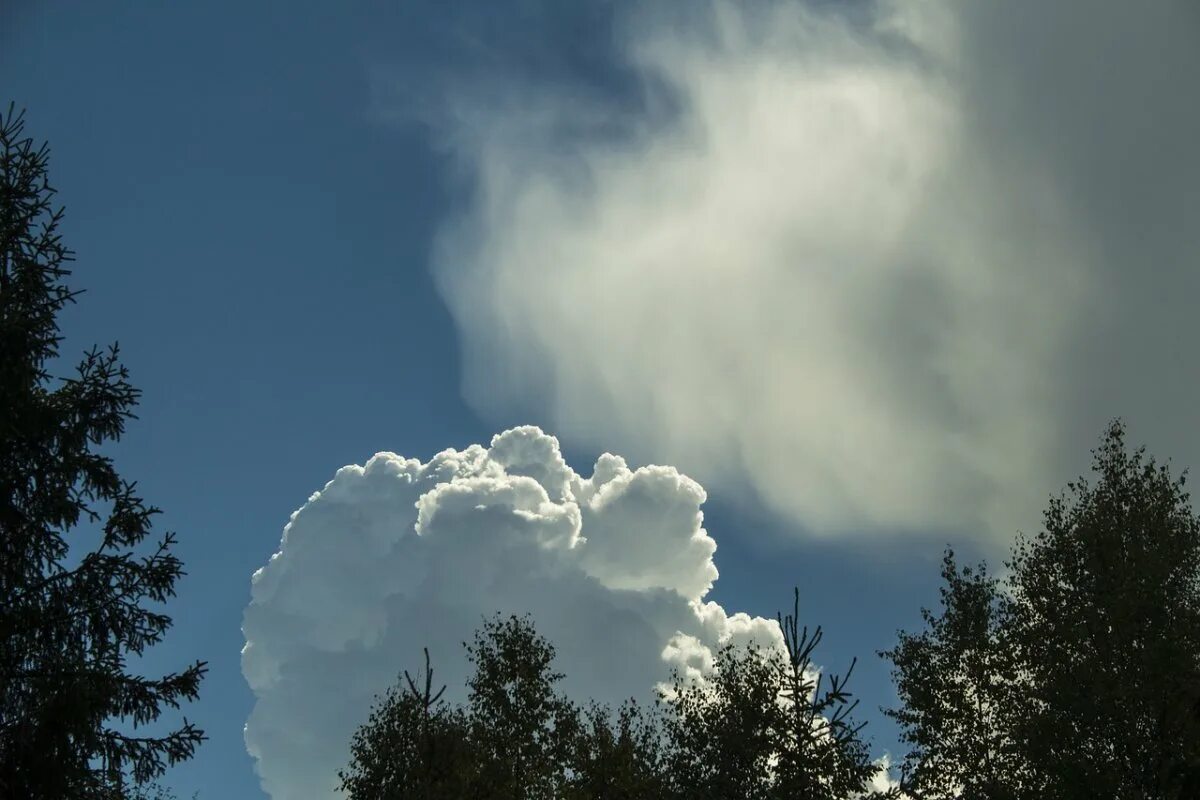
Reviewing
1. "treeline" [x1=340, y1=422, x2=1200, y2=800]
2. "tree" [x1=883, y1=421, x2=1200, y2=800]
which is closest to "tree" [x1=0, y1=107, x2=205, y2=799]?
"treeline" [x1=340, y1=422, x2=1200, y2=800]

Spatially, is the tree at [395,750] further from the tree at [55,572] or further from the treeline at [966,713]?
the tree at [55,572]

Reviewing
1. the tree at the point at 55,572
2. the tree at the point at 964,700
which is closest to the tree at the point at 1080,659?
the tree at the point at 964,700

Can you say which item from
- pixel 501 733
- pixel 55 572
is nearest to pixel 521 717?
pixel 501 733

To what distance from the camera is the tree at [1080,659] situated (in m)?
30.5

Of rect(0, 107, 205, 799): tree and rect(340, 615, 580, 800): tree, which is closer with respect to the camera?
rect(0, 107, 205, 799): tree

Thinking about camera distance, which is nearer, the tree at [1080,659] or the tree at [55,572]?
the tree at [55,572]

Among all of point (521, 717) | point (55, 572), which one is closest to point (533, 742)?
point (521, 717)

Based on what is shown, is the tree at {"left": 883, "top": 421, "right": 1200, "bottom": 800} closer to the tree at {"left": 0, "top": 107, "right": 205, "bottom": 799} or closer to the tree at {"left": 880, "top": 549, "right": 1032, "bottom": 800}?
the tree at {"left": 880, "top": 549, "right": 1032, "bottom": 800}

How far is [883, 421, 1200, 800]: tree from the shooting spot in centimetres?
3045

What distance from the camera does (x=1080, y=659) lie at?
35188 millimetres

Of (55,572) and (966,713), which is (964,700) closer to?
(966,713)

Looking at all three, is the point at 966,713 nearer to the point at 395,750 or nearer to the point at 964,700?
the point at 964,700

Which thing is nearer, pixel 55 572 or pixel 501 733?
pixel 55 572

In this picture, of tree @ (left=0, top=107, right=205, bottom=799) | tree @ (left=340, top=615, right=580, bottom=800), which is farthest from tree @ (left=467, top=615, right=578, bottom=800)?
tree @ (left=0, top=107, right=205, bottom=799)
